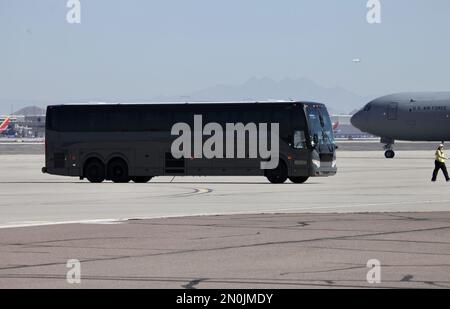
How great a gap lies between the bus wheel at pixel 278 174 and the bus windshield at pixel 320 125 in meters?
1.61

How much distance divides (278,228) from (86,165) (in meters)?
25.3

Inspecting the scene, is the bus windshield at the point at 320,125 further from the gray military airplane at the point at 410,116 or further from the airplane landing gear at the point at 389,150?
the airplane landing gear at the point at 389,150

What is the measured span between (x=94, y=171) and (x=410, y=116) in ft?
125

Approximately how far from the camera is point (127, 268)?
15.2 m

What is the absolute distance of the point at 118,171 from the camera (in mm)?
45500

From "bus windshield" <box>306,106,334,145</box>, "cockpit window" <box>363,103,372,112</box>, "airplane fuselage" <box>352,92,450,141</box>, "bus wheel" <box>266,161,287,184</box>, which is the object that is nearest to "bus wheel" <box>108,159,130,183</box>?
"bus wheel" <box>266,161,287,184</box>

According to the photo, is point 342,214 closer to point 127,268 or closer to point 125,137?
point 127,268

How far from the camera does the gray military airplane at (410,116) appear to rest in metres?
79.1

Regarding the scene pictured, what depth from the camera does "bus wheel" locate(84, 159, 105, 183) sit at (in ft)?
148

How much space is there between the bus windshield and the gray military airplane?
3426 cm

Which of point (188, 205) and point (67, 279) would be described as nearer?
point (67, 279)

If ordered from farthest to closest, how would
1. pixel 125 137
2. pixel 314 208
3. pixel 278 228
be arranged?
1. pixel 125 137
2. pixel 314 208
3. pixel 278 228

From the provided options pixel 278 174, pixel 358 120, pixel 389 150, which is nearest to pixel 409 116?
pixel 358 120
